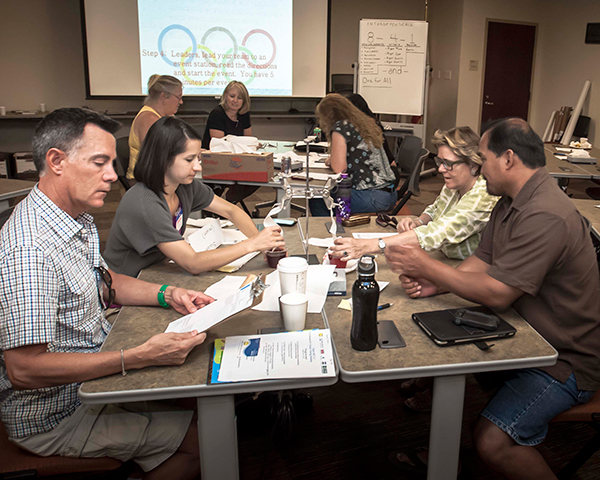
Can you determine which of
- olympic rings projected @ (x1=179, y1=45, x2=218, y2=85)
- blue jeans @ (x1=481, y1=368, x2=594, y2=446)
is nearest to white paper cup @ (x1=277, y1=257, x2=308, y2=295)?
blue jeans @ (x1=481, y1=368, x2=594, y2=446)

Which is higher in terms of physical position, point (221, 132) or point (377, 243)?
point (221, 132)

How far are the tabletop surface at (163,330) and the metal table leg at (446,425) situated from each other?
32 cm

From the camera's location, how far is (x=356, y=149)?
3.48 metres

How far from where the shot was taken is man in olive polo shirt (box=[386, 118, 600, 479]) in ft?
4.63

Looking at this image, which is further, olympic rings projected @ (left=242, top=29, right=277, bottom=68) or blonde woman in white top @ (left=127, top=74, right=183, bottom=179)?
olympic rings projected @ (left=242, top=29, right=277, bottom=68)

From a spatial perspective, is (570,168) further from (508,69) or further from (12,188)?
(508,69)

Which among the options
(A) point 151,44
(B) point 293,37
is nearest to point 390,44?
(B) point 293,37

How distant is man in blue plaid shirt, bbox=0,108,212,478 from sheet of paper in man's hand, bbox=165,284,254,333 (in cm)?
5

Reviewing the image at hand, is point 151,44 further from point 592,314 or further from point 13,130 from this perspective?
point 592,314

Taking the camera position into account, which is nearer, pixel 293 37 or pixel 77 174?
pixel 77 174

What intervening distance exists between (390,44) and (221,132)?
3173 millimetres

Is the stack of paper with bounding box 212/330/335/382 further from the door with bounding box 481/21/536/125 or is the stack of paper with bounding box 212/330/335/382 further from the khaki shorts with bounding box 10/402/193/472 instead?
the door with bounding box 481/21/536/125

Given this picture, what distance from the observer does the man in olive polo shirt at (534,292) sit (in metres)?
1.41

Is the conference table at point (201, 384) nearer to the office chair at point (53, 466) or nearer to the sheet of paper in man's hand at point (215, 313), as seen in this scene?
the sheet of paper in man's hand at point (215, 313)
